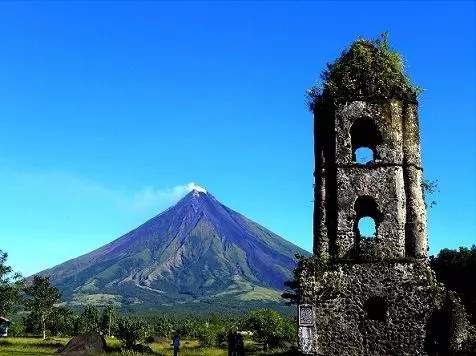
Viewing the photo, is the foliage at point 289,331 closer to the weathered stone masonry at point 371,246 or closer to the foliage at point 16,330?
the foliage at point 16,330

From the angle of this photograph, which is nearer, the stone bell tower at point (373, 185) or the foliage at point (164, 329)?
the stone bell tower at point (373, 185)

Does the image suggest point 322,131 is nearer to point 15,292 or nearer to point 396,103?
point 396,103

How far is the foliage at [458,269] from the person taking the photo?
31.2 m

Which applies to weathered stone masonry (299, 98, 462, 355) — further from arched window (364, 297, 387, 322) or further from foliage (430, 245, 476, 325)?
foliage (430, 245, 476, 325)

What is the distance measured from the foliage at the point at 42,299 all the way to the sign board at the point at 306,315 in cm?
5011

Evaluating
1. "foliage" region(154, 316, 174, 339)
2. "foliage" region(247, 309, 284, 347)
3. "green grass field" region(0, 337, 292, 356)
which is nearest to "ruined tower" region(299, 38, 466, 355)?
"green grass field" region(0, 337, 292, 356)

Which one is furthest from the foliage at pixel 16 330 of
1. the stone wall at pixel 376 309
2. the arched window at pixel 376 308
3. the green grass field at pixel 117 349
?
the arched window at pixel 376 308

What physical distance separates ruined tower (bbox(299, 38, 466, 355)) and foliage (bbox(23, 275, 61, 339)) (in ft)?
165

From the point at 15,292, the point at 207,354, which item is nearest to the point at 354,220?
the point at 207,354

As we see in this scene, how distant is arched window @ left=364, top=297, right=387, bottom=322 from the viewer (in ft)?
51.0

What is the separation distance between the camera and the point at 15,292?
36156mm

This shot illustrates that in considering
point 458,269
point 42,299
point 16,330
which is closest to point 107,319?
point 42,299

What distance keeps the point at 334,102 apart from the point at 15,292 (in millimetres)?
26265

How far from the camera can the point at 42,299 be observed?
62438 millimetres
